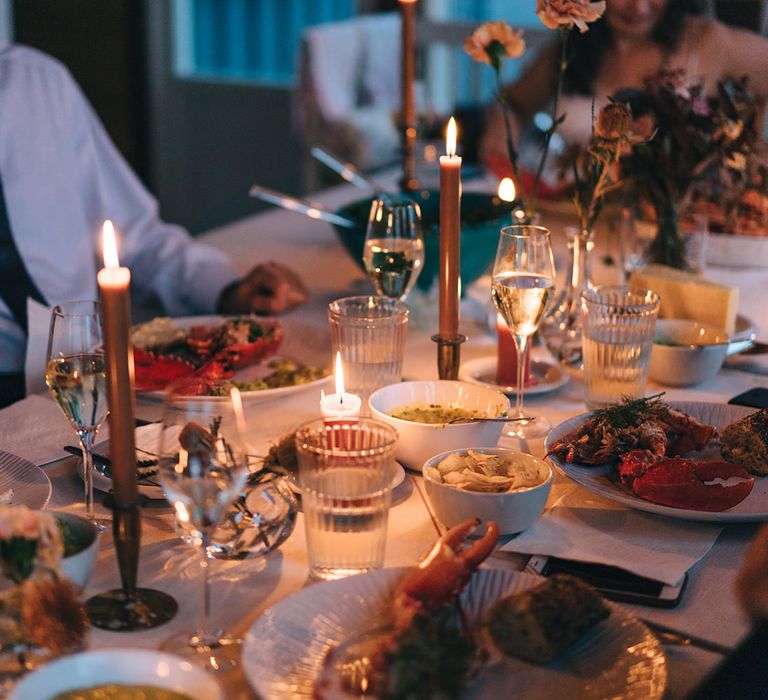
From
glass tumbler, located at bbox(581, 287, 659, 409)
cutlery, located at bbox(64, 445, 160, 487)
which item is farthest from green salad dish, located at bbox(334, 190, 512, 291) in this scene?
cutlery, located at bbox(64, 445, 160, 487)

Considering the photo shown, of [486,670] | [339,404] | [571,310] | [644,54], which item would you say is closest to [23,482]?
[339,404]

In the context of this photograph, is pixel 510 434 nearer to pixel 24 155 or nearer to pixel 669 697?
pixel 669 697

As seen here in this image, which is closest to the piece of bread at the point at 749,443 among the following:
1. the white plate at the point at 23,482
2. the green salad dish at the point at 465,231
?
the green salad dish at the point at 465,231

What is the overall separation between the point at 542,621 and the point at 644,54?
7.85 feet

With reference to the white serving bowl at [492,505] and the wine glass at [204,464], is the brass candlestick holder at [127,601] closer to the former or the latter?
the wine glass at [204,464]

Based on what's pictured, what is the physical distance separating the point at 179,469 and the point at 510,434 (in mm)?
609

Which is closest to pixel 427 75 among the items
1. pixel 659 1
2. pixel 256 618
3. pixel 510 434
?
pixel 659 1

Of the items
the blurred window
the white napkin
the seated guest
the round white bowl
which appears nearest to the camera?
the round white bowl

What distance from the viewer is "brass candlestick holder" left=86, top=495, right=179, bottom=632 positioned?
0.92 metres

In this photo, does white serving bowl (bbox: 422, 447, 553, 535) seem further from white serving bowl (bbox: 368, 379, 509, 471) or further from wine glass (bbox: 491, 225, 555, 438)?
wine glass (bbox: 491, 225, 555, 438)

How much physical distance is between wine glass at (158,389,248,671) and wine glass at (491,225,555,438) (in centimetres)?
57

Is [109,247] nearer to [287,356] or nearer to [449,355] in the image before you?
[449,355]

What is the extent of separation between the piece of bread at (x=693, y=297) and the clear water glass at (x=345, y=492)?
32.1 inches

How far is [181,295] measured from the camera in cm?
209
